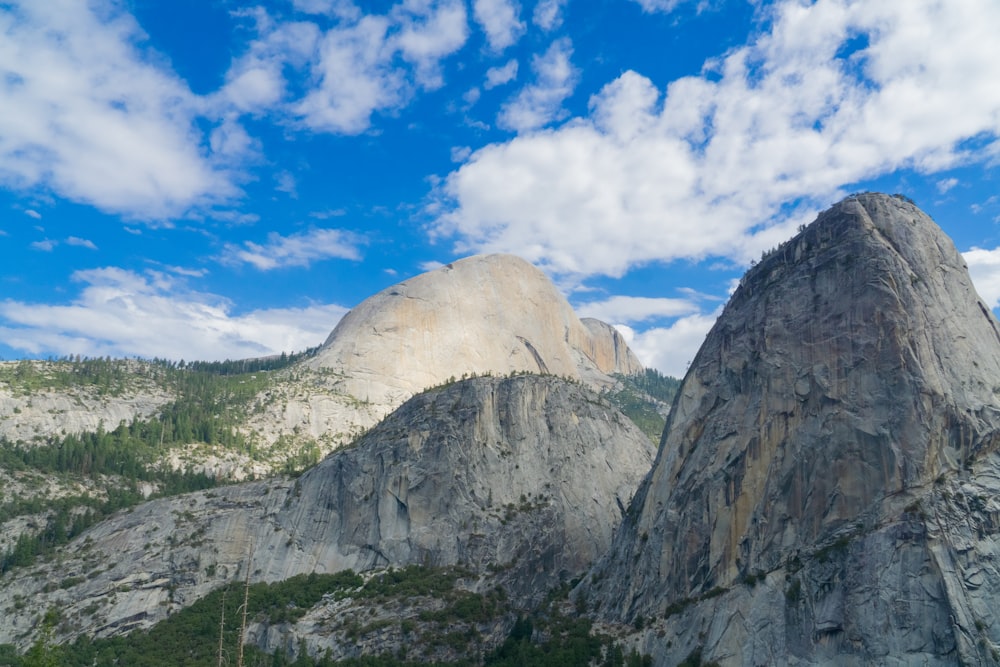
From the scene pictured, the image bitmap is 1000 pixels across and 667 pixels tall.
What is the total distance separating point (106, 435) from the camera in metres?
137

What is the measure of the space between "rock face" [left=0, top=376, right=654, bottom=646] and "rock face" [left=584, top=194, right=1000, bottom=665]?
2048 cm

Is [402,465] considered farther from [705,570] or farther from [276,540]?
[705,570]

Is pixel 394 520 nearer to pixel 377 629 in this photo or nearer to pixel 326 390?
pixel 377 629

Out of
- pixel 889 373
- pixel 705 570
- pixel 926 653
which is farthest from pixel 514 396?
pixel 926 653

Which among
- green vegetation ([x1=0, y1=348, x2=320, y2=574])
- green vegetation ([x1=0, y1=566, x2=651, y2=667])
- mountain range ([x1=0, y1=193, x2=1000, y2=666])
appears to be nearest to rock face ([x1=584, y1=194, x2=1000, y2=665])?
mountain range ([x1=0, y1=193, x2=1000, y2=666])

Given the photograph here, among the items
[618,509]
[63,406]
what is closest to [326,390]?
[63,406]

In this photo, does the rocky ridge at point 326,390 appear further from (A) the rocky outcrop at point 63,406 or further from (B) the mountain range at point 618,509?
(B) the mountain range at point 618,509

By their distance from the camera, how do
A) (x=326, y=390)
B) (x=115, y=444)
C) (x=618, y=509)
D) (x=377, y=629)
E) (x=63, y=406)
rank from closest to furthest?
1. (x=377, y=629)
2. (x=618, y=509)
3. (x=115, y=444)
4. (x=63, y=406)
5. (x=326, y=390)

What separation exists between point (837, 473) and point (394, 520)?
59846mm

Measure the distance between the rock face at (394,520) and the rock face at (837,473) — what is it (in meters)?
20.5

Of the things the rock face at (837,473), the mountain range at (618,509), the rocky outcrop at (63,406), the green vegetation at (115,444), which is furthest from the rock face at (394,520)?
the rocky outcrop at (63,406)

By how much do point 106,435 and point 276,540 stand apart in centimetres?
5191

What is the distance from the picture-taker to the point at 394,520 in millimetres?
104250

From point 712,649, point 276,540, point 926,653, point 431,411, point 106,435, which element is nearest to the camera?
point 926,653
